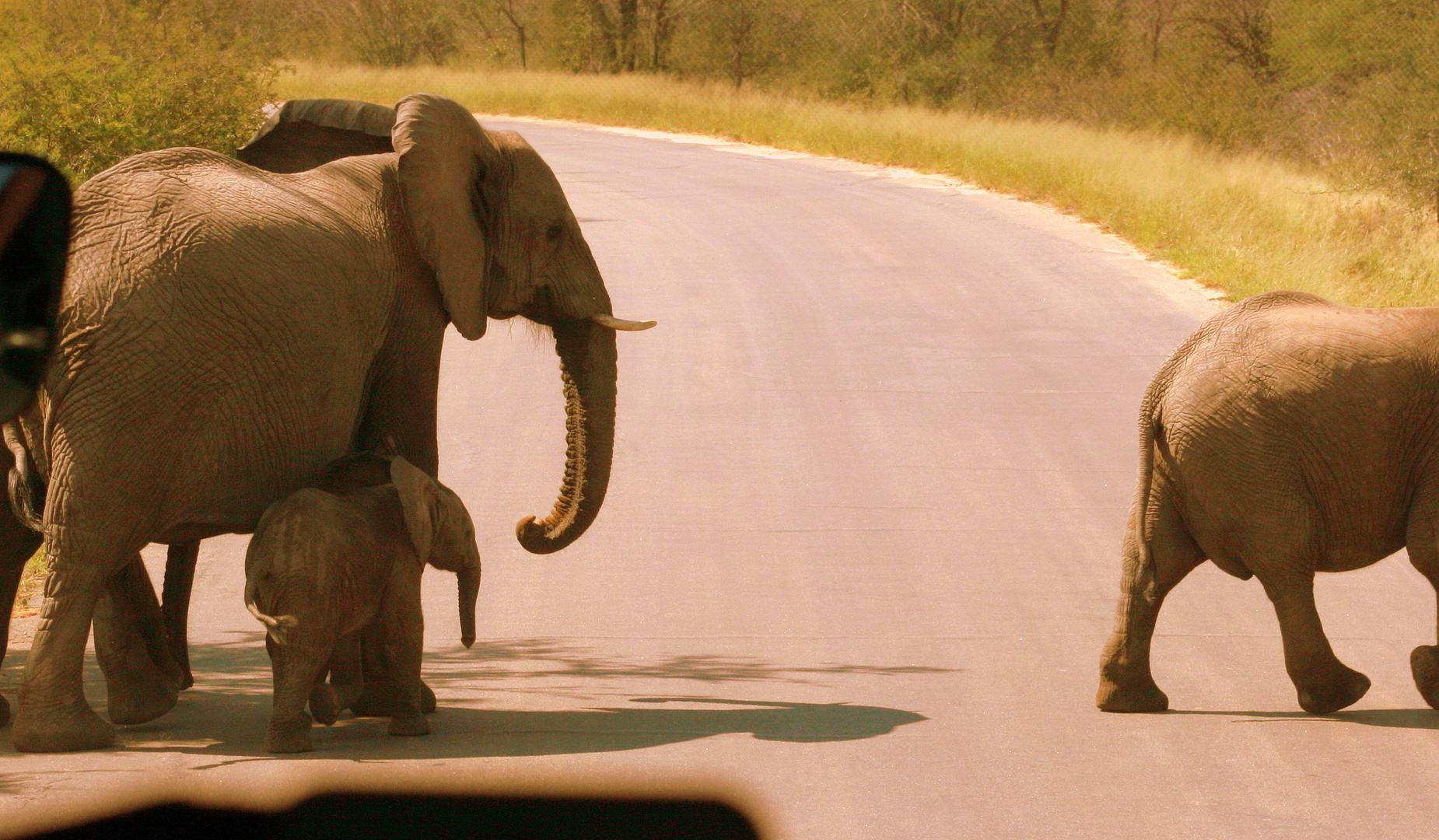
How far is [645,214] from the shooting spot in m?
23.2

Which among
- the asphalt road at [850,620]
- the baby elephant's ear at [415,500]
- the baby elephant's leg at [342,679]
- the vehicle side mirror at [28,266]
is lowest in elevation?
the asphalt road at [850,620]

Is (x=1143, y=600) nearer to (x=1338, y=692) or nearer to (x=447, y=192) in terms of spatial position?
(x=1338, y=692)

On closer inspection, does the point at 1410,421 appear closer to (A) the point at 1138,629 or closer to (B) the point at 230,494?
(A) the point at 1138,629

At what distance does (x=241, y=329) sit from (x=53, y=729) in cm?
147

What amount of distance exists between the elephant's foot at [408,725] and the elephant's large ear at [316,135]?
8.04 ft

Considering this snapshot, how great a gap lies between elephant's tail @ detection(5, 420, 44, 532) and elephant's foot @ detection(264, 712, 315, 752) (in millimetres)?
1096

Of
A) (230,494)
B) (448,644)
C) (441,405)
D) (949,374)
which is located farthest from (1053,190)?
(230,494)

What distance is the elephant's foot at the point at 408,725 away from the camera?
6.10 metres

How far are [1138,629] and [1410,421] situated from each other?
132cm

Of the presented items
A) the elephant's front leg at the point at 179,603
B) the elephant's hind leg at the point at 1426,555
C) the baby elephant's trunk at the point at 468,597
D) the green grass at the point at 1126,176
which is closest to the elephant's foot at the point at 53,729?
the elephant's front leg at the point at 179,603

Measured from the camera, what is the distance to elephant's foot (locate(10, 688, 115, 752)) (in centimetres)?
561

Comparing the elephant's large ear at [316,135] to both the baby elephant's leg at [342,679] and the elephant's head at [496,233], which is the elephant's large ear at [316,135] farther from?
the baby elephant's leg at [342,679]

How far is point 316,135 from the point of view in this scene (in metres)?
7.25

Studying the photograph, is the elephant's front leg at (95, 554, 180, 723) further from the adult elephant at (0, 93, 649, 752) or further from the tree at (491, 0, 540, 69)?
the tree at (491, 0, 540, 69)
